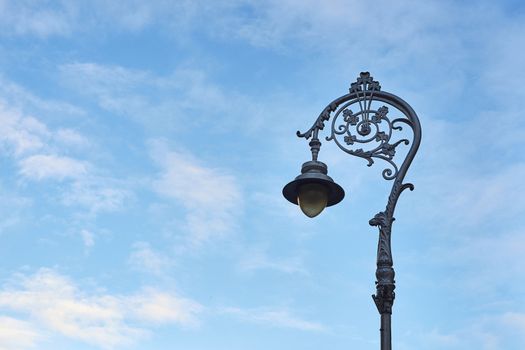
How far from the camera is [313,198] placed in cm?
1098

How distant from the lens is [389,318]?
942cm

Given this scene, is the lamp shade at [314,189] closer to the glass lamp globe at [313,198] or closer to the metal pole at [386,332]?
the glass lamp globe at [313,198]

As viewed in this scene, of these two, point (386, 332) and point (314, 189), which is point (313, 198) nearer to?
point (314, 189)

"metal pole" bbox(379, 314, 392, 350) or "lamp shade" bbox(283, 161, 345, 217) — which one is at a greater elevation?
"lamp shade" bbox(283, 161, 345, 217)

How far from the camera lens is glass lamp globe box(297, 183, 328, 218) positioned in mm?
10969

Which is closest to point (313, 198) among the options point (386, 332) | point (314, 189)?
point (314, 189)

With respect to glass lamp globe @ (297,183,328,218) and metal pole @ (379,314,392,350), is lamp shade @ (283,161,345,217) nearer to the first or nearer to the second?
glass lamp globe @ (297,183,328,218)

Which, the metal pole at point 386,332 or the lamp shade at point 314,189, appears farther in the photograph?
the lamp shade at point 314,189

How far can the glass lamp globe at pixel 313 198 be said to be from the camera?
10969 mm

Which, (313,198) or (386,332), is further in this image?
(313,198)

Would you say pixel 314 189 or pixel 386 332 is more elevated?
pixel 314 189

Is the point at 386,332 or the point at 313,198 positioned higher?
the point at 313,198

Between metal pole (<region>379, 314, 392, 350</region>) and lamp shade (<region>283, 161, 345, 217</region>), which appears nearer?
metal pole (<region>379, 314, 392, 350</region>)

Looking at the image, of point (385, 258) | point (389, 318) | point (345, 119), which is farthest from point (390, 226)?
point (345, 119)
